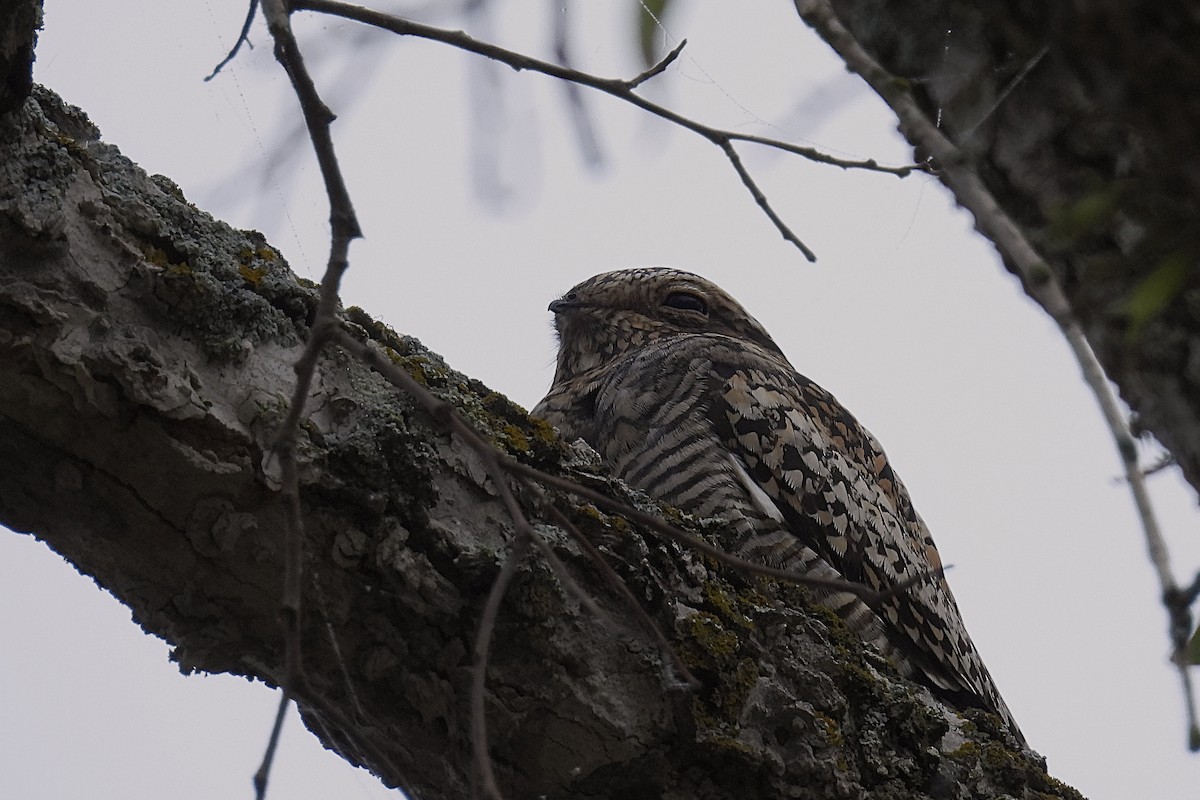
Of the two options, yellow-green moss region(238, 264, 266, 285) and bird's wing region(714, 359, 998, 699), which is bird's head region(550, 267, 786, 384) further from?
yellow-green moss region(238, 264, 266, 285)

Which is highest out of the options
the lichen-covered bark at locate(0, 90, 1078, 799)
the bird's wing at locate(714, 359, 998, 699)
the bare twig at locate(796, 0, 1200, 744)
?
the bird's wing at locate(714, 359, 998, 699)

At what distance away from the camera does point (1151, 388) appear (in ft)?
3.72

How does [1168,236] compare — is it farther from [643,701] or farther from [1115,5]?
[643,701]

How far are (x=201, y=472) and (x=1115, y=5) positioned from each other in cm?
167

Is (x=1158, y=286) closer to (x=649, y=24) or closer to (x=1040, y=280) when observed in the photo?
(x=1040, y=280)

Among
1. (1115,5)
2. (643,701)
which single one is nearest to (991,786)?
(643,701)

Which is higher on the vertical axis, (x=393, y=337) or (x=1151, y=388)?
(x=393, y=337)

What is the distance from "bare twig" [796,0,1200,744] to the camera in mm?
958

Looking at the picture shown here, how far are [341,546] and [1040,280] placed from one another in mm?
1522

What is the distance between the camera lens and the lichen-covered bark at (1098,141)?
92 cm

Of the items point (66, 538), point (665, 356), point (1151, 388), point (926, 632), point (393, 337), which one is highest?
point (665, 356)

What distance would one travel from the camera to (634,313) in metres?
5.34

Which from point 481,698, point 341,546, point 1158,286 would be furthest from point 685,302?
point 1158,286

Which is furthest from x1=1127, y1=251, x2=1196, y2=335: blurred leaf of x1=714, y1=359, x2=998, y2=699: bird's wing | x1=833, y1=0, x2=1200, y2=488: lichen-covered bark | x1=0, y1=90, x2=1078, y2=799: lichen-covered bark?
x1=714, y1=359, x2=998, y2=699: bird's wing
